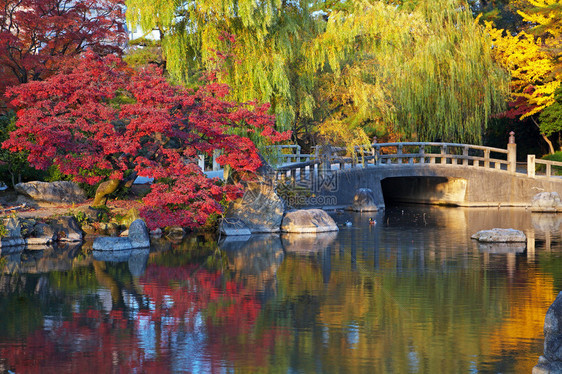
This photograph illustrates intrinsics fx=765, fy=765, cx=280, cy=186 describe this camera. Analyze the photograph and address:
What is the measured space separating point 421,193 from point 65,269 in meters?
20.6

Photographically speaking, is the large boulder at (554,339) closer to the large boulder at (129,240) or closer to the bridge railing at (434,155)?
the large boulder at (129,240)

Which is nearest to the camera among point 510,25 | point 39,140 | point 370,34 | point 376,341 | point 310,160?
point 376,341

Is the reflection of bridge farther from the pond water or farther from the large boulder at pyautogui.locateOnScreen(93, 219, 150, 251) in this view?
the large boulder at pyautogui.locateOnScreen(93, 219, 150, 251)

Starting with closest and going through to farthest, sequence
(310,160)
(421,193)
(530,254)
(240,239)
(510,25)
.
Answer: (530,254), (240,239), (310,160), (421,193), (510,25)

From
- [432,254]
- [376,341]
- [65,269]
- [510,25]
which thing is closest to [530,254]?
[432,254]

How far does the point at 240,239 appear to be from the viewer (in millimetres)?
18266

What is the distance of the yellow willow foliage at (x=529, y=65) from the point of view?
97.6 ft

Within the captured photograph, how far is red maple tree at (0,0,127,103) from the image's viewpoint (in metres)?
20.0

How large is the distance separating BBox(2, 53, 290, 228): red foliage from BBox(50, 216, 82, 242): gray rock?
111cm

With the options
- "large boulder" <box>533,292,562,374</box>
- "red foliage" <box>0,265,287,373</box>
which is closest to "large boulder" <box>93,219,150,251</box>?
"red foliage" <box>0,265,287,373</box>

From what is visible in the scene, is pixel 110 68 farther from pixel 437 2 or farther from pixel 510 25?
pixel 510 25

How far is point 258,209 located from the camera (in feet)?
63.9

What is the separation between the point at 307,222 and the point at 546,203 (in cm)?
1069

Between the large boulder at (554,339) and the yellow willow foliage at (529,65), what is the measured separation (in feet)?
79.3
